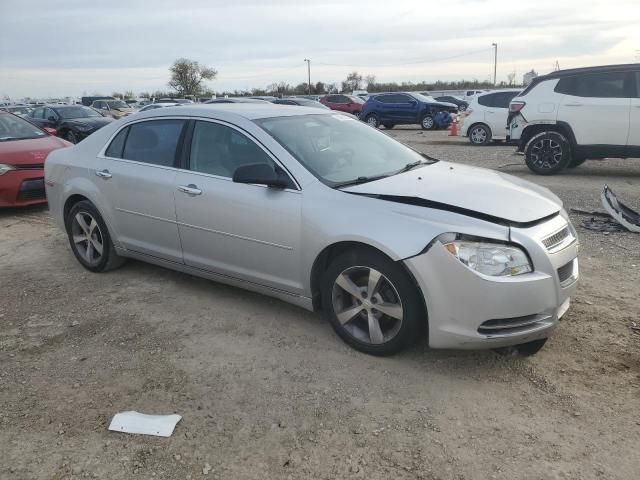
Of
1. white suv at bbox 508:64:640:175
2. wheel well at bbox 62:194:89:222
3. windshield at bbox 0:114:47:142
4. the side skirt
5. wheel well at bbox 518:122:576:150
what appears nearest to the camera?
the side skirt

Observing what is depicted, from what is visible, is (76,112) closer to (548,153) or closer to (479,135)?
(479,135)

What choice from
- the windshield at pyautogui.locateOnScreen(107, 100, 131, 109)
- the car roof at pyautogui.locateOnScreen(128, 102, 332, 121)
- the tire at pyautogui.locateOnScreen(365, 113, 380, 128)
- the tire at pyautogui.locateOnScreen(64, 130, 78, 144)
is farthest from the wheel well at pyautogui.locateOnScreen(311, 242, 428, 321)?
the windshield at pyautogui.locateOnScreen(107, 100, 131, 109)

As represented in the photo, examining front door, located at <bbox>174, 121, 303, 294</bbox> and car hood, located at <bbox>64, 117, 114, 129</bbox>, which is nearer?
front door, located at <bbox>174, 121, 303, 294</bbox>

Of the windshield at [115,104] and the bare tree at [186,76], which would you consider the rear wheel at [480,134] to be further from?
the bare tree at [186,76]

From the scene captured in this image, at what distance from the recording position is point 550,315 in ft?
10.4

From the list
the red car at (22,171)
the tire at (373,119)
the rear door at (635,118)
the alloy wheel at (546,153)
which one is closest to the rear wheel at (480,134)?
the alloy wheel at (546,153)

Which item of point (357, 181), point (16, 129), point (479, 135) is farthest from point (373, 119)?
point (357, 181)

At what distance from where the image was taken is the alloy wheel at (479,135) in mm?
16344

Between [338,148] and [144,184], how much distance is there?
Result: 1658mm

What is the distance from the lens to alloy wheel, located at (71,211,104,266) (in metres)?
5.15

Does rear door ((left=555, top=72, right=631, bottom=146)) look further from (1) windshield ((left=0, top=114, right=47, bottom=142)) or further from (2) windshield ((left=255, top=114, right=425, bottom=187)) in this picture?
(1) windshield ((left=0, top=114, right=47, bottom=142))

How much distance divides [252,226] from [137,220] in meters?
1.35

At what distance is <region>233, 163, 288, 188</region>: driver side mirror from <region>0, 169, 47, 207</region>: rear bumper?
5351 mm

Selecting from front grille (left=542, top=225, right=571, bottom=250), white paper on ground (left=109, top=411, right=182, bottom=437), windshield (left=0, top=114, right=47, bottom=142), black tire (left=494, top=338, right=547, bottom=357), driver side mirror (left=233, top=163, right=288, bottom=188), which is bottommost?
white paper on ground (left=109, top=411, right=182, bottom=437)
